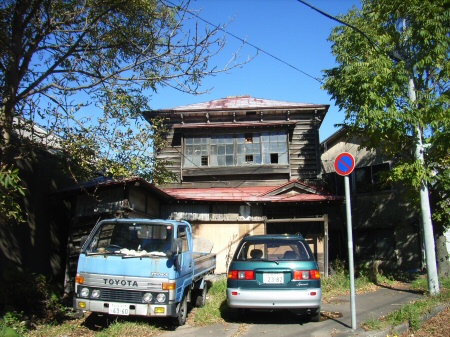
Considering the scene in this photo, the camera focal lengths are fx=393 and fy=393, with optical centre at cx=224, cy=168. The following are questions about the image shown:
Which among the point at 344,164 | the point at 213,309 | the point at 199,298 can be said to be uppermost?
the point at 344,164

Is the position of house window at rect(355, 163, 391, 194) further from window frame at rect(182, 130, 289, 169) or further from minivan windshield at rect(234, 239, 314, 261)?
minivan windshield at rect(234, 239, 314, 261)

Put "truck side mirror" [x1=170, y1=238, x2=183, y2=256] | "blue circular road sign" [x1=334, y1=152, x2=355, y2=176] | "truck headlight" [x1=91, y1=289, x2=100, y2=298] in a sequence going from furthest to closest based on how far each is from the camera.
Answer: "blue circular road sign" [x1=334, y1=152, x2=355, y2=176], "truck side mirror" [x1=170, y1=238, x2=183, y2=256], "truck headlight" [x1=91, y1=289, x2=100, y2=298]

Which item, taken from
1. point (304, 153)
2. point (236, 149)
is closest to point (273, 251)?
point (236, 149)

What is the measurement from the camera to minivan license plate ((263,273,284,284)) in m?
7.05

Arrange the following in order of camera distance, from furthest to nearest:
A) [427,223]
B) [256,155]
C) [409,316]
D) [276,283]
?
[256,155] < [427,223] < [409,316] < [276,283]

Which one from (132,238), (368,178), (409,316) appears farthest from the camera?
(368,178)

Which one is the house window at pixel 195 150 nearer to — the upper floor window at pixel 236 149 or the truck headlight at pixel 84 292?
the upper floor window at pixel 236 149

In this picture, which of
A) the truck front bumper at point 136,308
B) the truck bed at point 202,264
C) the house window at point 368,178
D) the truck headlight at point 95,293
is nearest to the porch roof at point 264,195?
the truck bed at point 202,264

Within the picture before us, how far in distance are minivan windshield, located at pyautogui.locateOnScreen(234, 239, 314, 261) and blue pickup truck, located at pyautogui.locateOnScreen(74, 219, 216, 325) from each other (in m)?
1.21

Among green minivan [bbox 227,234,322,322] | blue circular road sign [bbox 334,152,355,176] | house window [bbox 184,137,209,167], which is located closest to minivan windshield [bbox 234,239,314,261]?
green minivan [bbox 227,234,322,322]

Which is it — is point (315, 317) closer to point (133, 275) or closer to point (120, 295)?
point (133, 275)

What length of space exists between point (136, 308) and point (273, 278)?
7.97ft

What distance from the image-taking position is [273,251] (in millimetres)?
7602

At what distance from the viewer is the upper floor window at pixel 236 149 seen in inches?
656
